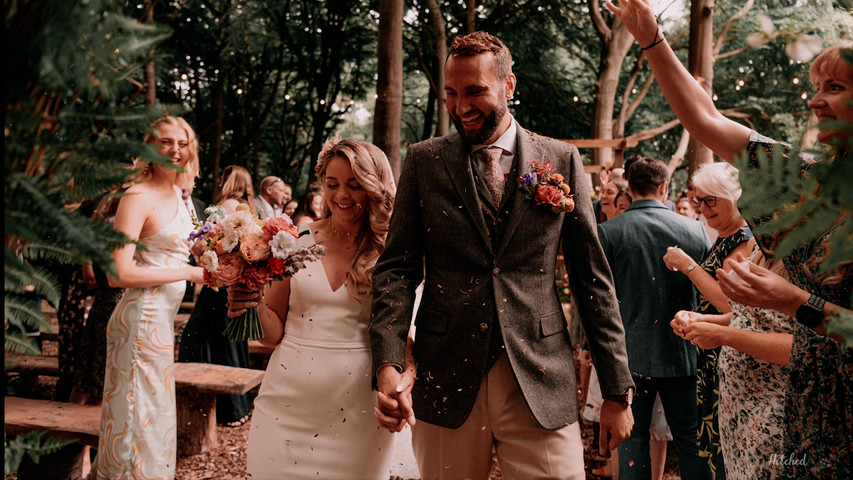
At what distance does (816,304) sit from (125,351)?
121 inches

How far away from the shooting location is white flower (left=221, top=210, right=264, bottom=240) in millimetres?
2395

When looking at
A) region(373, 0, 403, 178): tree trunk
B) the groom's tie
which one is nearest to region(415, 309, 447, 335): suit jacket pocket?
the groom's tie

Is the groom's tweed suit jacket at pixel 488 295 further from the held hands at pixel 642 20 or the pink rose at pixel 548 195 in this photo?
the held hands at pixel 642 20

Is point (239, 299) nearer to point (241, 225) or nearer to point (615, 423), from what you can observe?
point (241, 225)

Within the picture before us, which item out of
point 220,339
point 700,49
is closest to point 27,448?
point 220,339

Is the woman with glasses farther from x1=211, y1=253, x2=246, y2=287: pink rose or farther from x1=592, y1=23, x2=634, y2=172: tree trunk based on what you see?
x1=592, y1=23, x2=634, y2=172: tree trunk

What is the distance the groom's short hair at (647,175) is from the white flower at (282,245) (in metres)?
2.51

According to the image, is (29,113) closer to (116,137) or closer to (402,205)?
(116,137)

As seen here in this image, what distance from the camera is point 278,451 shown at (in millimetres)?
2484

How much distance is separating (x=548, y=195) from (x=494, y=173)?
24 cm

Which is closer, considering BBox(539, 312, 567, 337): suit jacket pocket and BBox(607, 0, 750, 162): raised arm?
BBox(607, 0, 750, 162): raised arm

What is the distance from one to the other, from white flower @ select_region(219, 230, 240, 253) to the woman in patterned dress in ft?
5.37

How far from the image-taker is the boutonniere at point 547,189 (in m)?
1.97

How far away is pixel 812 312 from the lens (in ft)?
4.90
